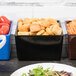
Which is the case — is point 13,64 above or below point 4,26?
below

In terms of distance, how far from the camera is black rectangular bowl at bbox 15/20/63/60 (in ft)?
3.89

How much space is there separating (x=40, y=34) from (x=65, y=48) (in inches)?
6.8

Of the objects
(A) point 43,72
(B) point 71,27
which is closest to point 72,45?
(B) point 71,27

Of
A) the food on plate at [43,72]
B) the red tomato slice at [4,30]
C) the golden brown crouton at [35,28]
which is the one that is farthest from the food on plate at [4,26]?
the food on plate at [43,72]

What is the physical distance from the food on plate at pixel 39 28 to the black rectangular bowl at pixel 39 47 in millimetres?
25

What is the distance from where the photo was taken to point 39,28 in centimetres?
120

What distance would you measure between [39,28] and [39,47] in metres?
0.09

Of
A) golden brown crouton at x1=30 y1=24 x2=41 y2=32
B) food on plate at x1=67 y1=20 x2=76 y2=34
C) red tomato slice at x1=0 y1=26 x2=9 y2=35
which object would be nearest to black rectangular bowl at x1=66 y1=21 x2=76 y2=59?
food on plate at x1=67 y1=20 x2=76 y2=34

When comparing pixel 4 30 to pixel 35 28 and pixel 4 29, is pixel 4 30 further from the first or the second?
pixel 35 28

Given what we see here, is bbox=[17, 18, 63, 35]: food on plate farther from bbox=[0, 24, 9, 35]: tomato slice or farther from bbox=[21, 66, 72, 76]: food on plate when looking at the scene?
bbox=[21, 66, 72, 76]: food on plate

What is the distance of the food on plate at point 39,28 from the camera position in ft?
3.91

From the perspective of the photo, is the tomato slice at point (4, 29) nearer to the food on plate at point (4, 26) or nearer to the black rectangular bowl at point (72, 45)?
the food on plate at point (4, 26)

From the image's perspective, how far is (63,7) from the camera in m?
1.48

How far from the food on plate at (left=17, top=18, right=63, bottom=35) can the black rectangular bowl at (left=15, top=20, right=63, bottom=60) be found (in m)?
0.02
